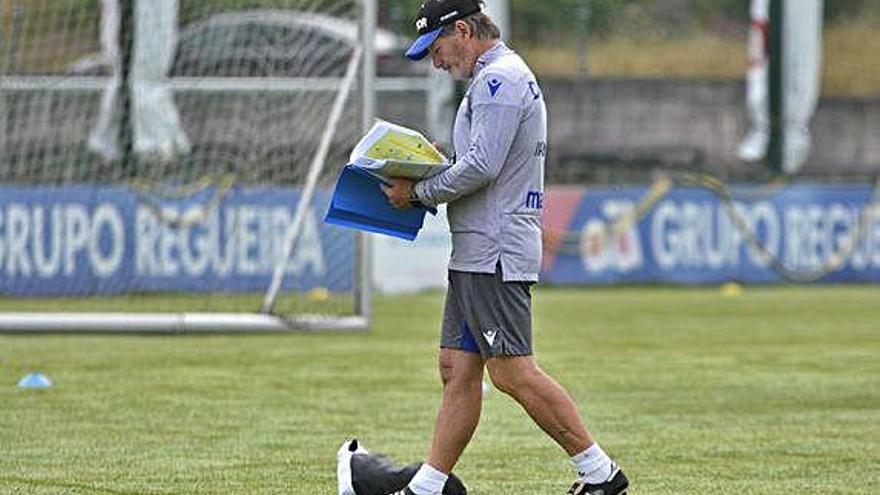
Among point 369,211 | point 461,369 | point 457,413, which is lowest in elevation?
point 457,413

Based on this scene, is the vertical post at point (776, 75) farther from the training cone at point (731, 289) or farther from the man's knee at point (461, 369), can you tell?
the man's knee at point (461, 369)

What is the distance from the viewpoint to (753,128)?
96.2ft

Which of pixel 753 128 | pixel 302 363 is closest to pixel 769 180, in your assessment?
pixel 753 128

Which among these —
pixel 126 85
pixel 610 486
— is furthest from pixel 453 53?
pixel 126 85

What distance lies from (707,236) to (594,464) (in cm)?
1728

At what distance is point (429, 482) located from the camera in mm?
8719

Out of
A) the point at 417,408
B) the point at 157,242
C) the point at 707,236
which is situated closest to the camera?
the point at 417,408

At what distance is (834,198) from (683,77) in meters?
4.31

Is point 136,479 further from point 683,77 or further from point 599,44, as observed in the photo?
point 599,44

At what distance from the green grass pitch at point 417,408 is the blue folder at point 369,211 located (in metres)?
1.22

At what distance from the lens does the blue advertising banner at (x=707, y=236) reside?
84.0 ft

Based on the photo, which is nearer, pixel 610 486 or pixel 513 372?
pixel 513 372

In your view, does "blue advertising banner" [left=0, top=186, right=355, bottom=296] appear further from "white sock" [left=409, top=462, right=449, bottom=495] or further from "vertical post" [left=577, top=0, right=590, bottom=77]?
"white sock" [left=409, top=462, right=449, bottom=495]

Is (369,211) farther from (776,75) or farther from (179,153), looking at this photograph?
(776,75)
